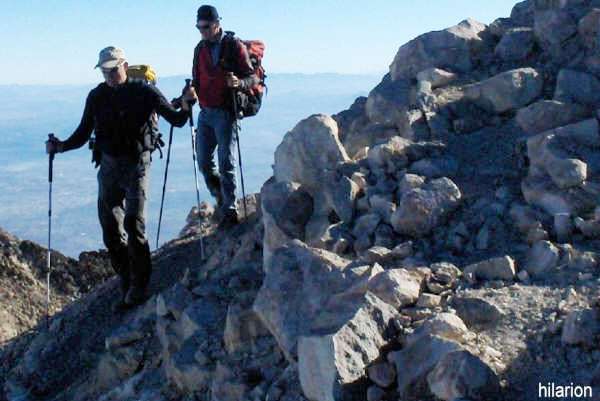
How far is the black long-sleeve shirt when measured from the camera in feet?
38.0

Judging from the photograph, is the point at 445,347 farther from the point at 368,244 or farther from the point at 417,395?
the point at 368,244

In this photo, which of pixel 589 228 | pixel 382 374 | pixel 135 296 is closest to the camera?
pixel 382 374

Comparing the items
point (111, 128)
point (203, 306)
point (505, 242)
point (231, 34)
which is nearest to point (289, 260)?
point (203, 306)

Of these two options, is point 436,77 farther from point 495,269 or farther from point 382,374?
point 382,374

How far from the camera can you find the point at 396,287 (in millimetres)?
7953

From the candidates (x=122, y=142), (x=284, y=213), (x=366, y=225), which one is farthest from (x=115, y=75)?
(x=366, y=225)

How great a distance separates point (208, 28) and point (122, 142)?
92.9 inches

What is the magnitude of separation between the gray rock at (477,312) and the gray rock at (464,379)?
987 mm

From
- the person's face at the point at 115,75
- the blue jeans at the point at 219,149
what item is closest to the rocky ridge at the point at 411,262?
the blue jeans at the point at 219,149

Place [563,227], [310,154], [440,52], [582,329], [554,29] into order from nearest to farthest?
[582,329]
[563,227]
[310,154]
[554,29]
[440,52]

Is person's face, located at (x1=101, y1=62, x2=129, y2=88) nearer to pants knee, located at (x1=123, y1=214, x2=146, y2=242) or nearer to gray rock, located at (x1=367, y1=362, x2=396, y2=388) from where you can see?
pants knee, located at (x1=123, y1=214, x2=146, y2=242)

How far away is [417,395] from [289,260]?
9.70 feet

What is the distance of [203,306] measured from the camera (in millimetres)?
10445

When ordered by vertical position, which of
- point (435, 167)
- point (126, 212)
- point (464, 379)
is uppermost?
point (435, 167)
